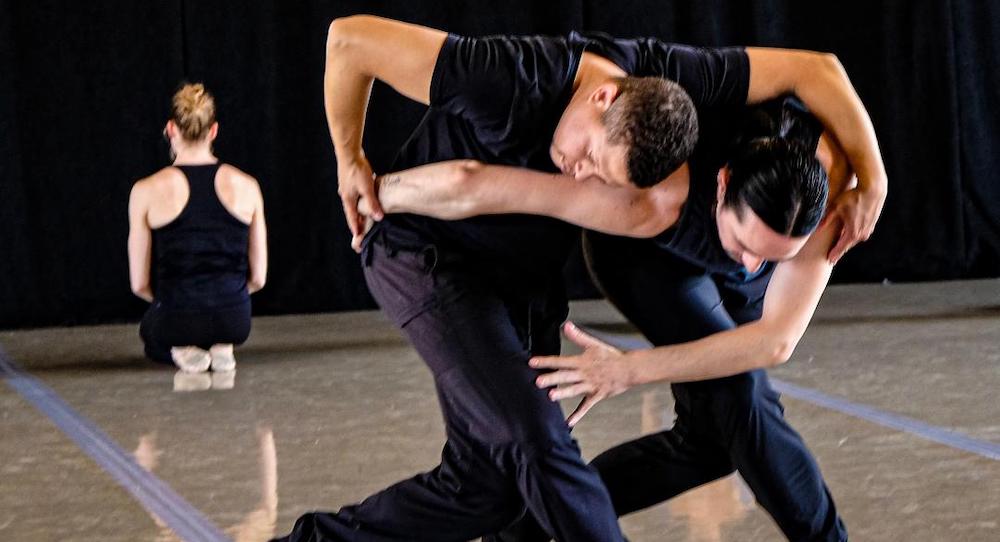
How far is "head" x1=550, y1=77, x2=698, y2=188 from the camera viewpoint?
1966 millimetres

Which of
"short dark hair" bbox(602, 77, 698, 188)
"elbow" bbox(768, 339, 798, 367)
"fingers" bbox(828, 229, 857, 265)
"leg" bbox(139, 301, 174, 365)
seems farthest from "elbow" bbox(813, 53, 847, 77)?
"leg" bbox(139, 301, 174, 365)

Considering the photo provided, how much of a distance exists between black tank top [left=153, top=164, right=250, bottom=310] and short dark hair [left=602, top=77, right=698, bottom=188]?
2810 mm

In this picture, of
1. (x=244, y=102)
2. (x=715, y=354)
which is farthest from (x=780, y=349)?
(x=244, y=102)

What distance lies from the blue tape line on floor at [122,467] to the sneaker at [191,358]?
44 cm

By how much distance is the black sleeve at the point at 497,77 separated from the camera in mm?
2094

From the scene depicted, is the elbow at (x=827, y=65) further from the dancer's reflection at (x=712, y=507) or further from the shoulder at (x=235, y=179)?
the shoulder at (x=235, y=179)

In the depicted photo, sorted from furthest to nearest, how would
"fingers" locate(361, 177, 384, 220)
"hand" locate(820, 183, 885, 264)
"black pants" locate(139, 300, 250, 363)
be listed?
"black pants" locate(139, 300, 250, 363) → "fingers" locate(361, 177, 384, 220) → "hand" locate(820, 183, 885, 264)

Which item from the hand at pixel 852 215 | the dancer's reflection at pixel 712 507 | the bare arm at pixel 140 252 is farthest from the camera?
the bare arm at pixel 140 252

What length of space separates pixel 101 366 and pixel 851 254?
377 centimetres

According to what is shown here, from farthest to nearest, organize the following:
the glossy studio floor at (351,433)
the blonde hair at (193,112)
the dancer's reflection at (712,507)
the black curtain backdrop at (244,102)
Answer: the black curtain backdrop at (244,102)
the blonde hair at (193,112)
the glossy studio floor at (351,433)
the dancer's reflection at (712,507)

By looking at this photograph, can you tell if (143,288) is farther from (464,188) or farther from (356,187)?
(464,188)

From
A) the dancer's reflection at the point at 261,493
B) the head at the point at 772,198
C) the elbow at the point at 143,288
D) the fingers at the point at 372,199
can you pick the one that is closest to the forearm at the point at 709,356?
the head at the point at 772,198

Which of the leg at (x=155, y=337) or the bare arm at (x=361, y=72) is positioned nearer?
the bare arm at (x=361, y=72)

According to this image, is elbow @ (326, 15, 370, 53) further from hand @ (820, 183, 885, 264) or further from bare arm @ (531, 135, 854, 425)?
hand @ (820, 183, 885, 264)
